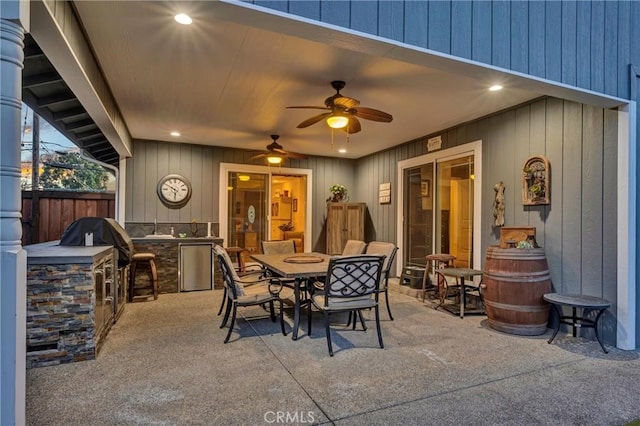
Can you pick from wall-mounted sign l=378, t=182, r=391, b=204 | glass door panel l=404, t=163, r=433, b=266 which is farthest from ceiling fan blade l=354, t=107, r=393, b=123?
wall-mounted sign l=378, t=182, r=391, b=204

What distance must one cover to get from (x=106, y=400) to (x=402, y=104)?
386cm

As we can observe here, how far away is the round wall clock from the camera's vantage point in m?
6.01

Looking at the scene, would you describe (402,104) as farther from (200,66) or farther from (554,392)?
(554,392)

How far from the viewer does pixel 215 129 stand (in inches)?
205

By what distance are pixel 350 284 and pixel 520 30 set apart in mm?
2362

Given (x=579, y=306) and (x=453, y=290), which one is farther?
(x=453, y=290)

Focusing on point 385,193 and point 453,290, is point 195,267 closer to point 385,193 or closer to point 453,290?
point 385,193

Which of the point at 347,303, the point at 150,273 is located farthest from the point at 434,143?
the point at 150,273

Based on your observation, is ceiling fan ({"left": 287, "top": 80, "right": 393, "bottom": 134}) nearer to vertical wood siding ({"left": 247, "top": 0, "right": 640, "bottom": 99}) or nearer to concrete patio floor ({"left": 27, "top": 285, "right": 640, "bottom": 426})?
vertical wood siding ({"left": 247, "top": 0, "right": 640, "bottom": 99})

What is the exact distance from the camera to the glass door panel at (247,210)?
654 centimetres

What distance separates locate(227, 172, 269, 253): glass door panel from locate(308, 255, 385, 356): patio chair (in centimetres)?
380

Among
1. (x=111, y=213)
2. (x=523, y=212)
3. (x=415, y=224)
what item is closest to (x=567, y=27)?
(x=523, y=212)

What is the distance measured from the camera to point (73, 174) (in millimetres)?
6391

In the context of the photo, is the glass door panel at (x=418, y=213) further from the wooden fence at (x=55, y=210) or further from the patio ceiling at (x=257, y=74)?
the wooden fence at (x=55, y=210)
